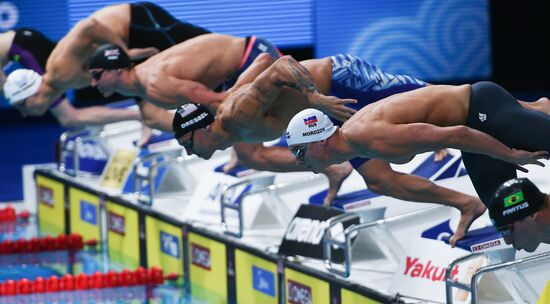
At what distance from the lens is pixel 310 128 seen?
5887 millimetres

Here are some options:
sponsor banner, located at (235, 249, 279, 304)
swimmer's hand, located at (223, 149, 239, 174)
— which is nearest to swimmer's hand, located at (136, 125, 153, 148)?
swimmer's hand, located at (223, 149, 239, 174)

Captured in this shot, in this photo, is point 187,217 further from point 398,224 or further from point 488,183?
point 488,183

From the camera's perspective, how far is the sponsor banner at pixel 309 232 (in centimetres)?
716

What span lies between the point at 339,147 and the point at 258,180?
2526 millimetres

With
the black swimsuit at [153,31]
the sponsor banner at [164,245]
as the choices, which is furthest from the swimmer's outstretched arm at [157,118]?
the sponsor banner at [164,245]

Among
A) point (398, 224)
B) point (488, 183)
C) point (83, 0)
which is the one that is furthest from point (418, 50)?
point (488, 183)

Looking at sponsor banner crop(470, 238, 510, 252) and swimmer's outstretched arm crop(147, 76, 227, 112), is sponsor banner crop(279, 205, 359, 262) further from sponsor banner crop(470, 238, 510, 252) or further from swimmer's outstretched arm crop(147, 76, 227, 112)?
sponsor banner crop(470, 238, 510, 252)

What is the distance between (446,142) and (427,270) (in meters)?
1.07

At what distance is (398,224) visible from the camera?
682 centimetres

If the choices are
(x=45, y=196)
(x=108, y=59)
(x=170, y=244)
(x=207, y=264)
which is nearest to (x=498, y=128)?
(x=207, y=264)

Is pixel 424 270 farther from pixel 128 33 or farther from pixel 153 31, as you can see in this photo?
pixel 128 33

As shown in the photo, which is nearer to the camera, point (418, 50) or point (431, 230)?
point (431, 230)

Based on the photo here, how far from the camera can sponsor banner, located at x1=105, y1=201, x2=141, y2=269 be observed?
31.5 ft

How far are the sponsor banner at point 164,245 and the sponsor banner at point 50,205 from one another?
1.84 meters
